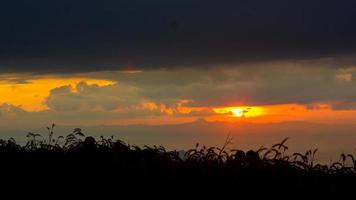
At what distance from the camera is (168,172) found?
8891 mm

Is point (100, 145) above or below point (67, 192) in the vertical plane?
above

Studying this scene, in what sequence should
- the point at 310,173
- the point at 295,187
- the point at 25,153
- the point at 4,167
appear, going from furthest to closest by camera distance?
the point at 25,153
the point at 4,167
the point at 310,173
the point at 295,187

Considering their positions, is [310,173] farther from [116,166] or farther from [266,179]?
[116,166]

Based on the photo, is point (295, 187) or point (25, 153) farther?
point (25, 153)

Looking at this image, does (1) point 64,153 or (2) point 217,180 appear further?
(1) point 64,153

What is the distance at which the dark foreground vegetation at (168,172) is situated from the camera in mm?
8281

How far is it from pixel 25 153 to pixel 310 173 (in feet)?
15.6

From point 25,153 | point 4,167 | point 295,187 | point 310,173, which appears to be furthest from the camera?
point 25,153

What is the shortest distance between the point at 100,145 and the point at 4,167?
1.53m

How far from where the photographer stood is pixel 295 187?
317 inches

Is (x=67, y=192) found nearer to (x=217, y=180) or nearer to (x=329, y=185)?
(x=217, y=180)

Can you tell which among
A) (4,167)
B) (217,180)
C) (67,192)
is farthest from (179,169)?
(4,167)

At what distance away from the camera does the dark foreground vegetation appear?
27.2 feet

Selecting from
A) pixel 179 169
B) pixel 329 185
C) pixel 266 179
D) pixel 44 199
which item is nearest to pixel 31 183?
pixel 44 199
